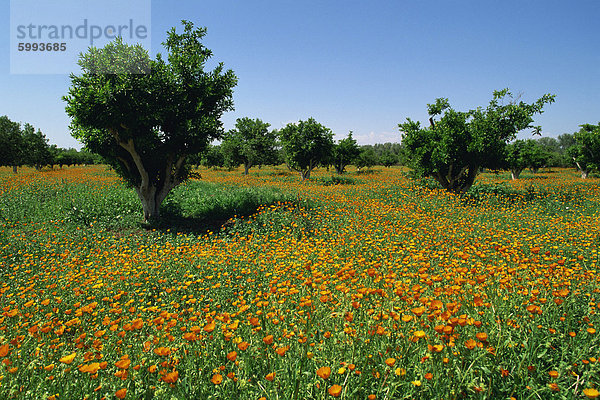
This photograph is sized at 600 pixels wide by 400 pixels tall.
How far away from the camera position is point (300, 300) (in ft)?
12.0

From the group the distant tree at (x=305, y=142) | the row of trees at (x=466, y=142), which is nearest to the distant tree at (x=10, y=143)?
the distant tree at (x=305, y=142)

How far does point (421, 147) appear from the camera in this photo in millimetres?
17094

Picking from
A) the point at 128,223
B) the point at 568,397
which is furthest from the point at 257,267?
the point at 128,223

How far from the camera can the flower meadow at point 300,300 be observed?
2287mm

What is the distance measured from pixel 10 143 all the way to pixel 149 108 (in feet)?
134

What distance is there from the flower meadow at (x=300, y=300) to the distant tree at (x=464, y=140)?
2781 millimetres

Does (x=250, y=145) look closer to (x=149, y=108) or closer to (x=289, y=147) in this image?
(x=289, y=147)

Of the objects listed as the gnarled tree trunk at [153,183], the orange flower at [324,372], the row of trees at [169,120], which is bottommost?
the orange flower at [324,372]

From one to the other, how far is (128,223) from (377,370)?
11.4 metres

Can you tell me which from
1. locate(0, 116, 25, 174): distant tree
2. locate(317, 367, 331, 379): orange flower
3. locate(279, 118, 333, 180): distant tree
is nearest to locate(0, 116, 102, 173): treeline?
locate(0, 116, 25, 174): distant tree

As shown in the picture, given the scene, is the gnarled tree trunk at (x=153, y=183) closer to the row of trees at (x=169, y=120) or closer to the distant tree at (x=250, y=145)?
the row of trees at (x=169, y=120)

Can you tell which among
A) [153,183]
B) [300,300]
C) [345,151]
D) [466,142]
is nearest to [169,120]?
[153,183]

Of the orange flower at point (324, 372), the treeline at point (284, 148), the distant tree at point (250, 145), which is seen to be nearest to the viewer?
the orange flower at point (324, 372)

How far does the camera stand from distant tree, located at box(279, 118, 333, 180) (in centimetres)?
2902
